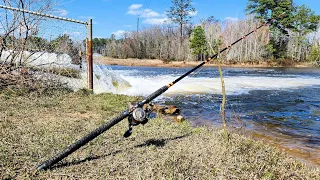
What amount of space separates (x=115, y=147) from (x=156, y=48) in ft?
218

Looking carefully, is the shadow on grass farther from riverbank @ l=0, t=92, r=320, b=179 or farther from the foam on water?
the foam on water

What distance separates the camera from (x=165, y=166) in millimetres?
3156

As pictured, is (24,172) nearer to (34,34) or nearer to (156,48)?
(34,34)

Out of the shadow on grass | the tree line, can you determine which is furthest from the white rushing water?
the tree line

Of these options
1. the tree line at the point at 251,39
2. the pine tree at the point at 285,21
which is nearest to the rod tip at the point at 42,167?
the tree line at the point at 251,39

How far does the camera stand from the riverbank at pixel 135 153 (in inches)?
119

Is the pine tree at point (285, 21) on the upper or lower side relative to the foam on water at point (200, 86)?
upper

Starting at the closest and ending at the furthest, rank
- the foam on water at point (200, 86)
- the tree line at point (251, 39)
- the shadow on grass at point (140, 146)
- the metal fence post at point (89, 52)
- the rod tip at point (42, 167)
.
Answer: the rod tip at point (42, 167) < the shadow on grass at point (140, 146) < the metal fence post at point (89, 52) < the foam on water at point (200, 86) < the tree line at point (251, 39)

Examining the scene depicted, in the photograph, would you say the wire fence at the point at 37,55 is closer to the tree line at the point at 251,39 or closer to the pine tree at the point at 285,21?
the tree line at the point at 251,39

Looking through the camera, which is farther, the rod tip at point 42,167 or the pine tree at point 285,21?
the pine tree at point 285,21

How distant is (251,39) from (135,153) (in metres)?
58.8

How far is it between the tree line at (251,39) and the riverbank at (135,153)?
47172 mm

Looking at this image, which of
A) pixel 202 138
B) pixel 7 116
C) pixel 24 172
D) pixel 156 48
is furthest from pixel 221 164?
pixel 156 48

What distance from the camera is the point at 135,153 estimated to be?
11.9 ft
